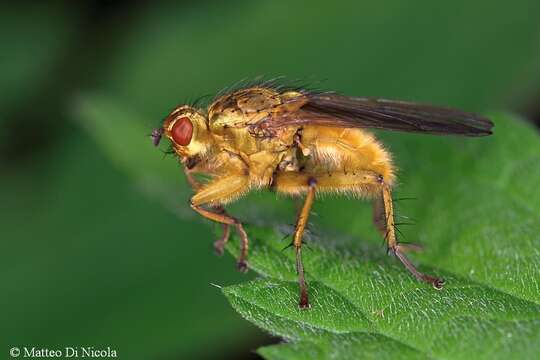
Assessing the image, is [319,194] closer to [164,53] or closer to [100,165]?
[100,165]

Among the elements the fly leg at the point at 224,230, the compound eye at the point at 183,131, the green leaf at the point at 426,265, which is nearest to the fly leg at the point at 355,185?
the green leaf at the point at 426,265

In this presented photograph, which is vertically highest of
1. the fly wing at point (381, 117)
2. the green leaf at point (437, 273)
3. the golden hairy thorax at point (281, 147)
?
the fly wing at point (381, 117)

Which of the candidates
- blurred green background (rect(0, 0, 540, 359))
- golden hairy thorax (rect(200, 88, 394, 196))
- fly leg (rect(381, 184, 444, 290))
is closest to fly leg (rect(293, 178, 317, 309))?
golden hairy thorax (rect(200, 88, 394, 196))

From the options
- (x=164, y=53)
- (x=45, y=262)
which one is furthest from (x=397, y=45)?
(x=45, y=262)

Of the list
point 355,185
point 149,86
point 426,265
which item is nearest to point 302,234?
point 355,185

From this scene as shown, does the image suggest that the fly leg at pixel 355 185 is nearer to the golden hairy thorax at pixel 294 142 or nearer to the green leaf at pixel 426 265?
the golden hairy thorax at pixel 294 142

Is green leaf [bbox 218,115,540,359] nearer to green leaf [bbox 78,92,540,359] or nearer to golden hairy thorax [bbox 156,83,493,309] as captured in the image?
green leaf [bbox 78,92,540,359]

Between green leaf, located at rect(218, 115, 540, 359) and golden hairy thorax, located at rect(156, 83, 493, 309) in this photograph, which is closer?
green leaf, located at rect(218, 115, 540, 359)
